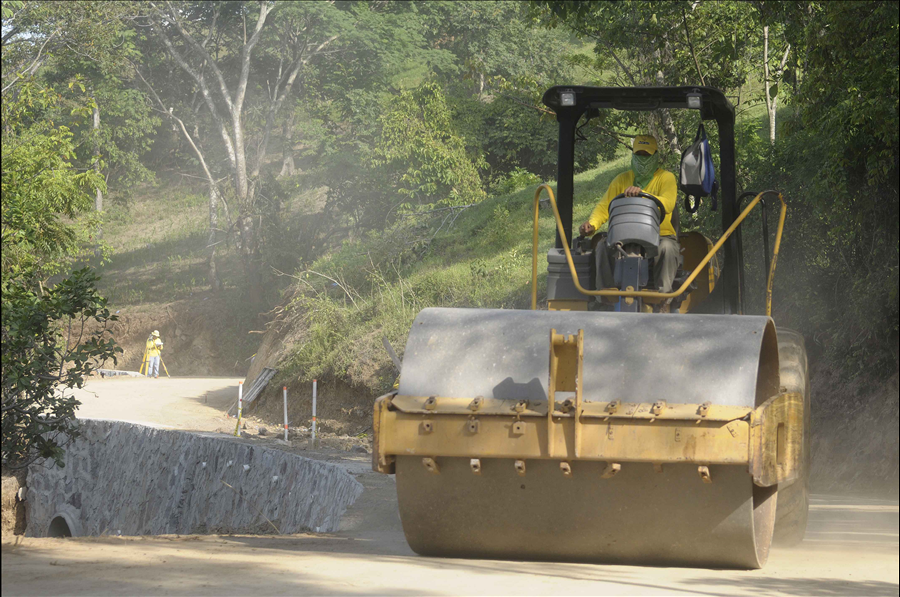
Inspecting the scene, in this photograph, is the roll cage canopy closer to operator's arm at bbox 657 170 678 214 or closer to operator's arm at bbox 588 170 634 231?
operator's arm at bbox 588 170 634 231

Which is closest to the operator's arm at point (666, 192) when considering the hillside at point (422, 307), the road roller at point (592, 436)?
the road roller at point (592, 436)

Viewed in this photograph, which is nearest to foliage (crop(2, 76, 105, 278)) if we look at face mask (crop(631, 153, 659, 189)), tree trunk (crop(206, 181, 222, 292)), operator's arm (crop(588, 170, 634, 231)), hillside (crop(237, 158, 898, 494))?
hillside (crop(237, 158, 898, 494))

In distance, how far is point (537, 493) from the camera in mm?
5090

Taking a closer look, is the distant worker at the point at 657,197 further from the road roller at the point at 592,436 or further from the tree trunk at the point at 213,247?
the tree trunk at the point at 213,247

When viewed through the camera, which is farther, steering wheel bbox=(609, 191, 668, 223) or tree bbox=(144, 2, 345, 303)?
tree bbox=(144, 2, 345, 303)

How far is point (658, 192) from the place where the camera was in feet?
21.7

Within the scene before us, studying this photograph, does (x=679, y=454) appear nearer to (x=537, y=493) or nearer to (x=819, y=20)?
A: (x=537, y=493)

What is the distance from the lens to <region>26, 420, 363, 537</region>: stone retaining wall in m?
12.9

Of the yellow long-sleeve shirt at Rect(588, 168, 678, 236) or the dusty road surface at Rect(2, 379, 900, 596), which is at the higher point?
the yellow long-sleeve shirt at Rect(588, 168, 678, 236)

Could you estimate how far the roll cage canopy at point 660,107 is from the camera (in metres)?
6.74

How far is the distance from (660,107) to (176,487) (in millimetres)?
11809

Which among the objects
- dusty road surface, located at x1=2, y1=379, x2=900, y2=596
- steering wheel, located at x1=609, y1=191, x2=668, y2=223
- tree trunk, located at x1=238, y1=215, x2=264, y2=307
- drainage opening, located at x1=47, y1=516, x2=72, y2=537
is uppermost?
tree trunk, located at x1=238, y1=215, x2=264, y2=307

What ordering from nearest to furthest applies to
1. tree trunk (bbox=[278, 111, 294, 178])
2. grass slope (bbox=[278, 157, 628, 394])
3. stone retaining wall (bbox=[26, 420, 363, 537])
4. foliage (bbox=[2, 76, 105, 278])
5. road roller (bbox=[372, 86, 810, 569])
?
road roller (bbox=[372, 86, 810, 569]) < foliage (bbox=[2, 76, 105, 278]) < stone retaining wall (bbox=[26, 420, 363, 537]) < grass slope (bbox=[278, 157, 628, 394]) < tree trunk (bbox=[278, 111, 294, 178])

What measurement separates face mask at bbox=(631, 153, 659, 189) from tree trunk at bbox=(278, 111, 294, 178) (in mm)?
41994
